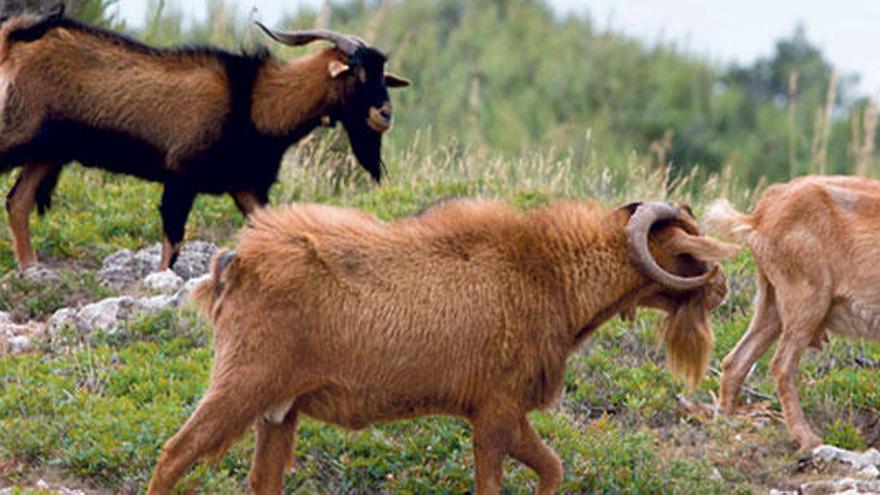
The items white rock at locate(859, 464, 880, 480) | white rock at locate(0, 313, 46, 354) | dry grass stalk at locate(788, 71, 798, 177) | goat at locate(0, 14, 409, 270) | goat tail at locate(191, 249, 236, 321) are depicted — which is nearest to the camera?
goat tail at locate(191, 249, 236, 321)

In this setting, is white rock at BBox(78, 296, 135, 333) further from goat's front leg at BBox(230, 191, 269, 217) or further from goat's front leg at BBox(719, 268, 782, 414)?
goat's front leg at BBox(719, 268, 782, 414)

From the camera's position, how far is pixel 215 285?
314 inches

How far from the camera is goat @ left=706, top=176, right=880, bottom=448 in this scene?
10094mm

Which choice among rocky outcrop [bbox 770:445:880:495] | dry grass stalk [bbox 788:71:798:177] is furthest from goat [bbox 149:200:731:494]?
dry grass stalk [bbox 788:71:798:177]

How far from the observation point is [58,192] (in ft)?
44.8

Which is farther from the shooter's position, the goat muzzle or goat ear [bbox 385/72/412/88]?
goat ear [bbox 385/72/412/88]

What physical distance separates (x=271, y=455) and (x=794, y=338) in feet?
11.5

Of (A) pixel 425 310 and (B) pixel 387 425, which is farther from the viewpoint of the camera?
(B) pixel 387 425

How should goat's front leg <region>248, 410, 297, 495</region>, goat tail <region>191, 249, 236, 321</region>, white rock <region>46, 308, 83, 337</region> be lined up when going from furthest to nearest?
white rock <region>46, 308, 83, 337</region>, goat's front leg <region>248, 410, 297, 495</region>, goat tail <region>191, 249, 236, 321</region>

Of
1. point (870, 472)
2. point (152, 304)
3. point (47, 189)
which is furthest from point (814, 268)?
point (47, 189)

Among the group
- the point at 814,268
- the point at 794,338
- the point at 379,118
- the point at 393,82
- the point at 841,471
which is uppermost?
the point at 393,82

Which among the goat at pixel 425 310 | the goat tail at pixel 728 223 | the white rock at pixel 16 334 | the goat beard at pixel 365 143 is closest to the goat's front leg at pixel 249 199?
the goat beard at pixel 365 143

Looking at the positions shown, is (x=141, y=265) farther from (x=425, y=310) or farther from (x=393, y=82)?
(x=425, y=310)

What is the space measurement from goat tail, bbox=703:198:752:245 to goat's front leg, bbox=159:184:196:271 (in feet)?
12.1
